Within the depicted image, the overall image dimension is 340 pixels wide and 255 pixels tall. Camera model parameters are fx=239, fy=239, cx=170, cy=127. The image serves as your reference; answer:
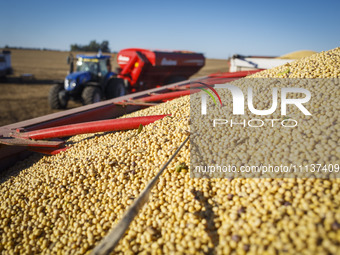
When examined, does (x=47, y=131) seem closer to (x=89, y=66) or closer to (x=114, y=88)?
(x=114, y=88)

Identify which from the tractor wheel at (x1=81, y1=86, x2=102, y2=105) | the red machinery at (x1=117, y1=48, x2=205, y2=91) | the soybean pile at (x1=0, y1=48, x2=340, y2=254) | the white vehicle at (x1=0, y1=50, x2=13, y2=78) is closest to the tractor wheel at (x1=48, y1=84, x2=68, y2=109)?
the tractor wheel at (x1=81, y1=86, x2=102, y2=105)

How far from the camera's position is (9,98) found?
11.3m

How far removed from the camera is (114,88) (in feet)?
26.3

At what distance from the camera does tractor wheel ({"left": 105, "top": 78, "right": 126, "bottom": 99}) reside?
316 inches

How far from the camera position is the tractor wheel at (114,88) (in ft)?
26.3

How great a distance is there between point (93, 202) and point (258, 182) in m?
1.38

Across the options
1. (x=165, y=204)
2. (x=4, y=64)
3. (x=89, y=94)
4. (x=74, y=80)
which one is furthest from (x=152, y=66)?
(x=4, y=64)

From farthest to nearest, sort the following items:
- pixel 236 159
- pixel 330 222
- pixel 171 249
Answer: pixel 236 159
pixel 171 249
pixel 330 222

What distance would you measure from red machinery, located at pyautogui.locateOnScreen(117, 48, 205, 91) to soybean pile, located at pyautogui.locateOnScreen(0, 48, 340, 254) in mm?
5840

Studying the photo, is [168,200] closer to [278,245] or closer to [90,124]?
[278,245]

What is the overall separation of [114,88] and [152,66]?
1541 millimetres

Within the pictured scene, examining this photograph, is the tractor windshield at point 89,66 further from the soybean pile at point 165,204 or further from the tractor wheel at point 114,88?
the soybean pile at point 165,204

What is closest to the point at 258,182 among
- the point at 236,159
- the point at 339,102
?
the point at 236,159

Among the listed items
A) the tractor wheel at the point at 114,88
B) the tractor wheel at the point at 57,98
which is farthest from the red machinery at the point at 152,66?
the tractor wheel at the point at 57,98
